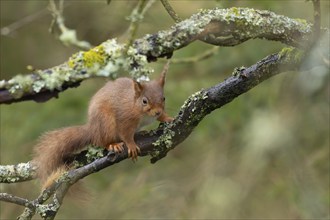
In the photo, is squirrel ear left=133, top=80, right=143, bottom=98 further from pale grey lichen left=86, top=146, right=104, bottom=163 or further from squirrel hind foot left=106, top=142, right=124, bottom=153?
pale grey lichen left=86, top=146, right=104, bottom=163

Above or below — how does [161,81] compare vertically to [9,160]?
below

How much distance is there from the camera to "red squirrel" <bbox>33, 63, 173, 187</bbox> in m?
3.95

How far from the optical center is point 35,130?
229 inches

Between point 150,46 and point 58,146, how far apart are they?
5.04 ft

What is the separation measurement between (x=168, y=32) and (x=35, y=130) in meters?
3.37

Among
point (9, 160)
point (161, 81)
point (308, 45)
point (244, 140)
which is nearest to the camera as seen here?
point (308, 45)

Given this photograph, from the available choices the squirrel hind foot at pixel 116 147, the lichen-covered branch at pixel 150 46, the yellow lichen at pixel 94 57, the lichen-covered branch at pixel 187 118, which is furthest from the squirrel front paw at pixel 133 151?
the yellow lichen at pixel 94 57

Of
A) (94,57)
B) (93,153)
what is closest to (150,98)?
(93,153)

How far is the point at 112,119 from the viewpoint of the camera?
421 cm

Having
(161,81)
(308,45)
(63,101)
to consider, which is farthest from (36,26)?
(308,45)

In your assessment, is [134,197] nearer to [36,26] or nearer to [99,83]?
[99,83]

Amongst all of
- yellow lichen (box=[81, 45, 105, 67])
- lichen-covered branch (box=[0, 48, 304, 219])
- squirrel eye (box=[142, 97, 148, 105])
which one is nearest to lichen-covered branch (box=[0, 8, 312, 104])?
yellow lichen (box=[81, 45, 105, 67])

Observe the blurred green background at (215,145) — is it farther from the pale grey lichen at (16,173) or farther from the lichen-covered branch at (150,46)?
the lichen-covered branch at (150,46)

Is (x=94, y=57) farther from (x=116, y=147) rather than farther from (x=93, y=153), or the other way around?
(x=116, y=147)
